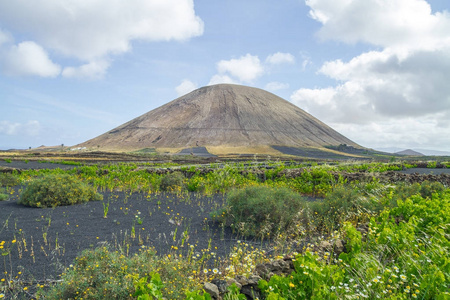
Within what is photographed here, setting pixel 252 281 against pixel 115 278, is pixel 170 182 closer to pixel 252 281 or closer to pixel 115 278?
pixel 115 278

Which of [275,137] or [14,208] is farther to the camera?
[275,137]

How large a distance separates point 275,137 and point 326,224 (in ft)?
304

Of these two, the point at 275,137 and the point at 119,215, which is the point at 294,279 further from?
the point at 275,137

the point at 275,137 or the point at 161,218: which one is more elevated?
the point at 275,137

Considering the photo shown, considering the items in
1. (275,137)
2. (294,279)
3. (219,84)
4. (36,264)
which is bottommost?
(36,264)

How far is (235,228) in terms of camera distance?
651cm

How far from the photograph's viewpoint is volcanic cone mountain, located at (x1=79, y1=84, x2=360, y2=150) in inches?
3748

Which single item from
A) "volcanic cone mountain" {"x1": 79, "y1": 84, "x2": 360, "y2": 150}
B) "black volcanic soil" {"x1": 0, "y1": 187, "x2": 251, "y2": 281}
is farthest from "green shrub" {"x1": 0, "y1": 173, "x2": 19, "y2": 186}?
"volcanic cone mountain" {"x1": 79, "y1": 84, "x2": 360, "y2": 150}

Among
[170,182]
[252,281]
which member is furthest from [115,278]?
[170,182]

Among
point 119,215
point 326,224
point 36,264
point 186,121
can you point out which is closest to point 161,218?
point 119,215

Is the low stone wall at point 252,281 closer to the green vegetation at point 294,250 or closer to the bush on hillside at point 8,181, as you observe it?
the green vegetation at point 294,250

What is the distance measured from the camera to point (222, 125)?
10294cm

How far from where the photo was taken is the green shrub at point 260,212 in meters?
6.31

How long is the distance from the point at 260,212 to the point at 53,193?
221 inches
